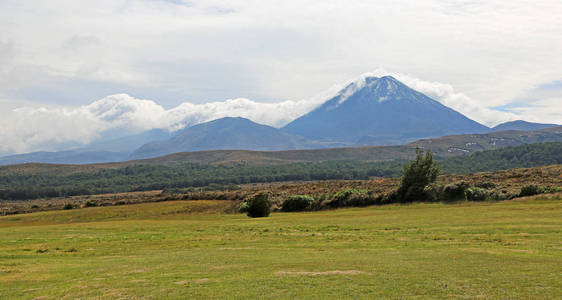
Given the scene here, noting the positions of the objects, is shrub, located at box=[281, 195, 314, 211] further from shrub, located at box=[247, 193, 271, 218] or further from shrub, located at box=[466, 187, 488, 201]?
shrub, located at box=[466, 187, 488, 201]

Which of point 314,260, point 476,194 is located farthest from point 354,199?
point 314,260

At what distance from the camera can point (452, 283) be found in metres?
13.8

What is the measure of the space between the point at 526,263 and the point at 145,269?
1529cm

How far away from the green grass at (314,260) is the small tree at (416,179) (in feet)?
42.3

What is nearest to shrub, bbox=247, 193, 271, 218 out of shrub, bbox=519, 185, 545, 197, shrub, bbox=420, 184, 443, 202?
shrub, bbox=420, 184, 443, 202

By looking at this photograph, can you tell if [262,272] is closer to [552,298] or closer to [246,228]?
[552,298]

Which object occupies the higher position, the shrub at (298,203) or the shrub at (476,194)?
the shrub at (476,194)

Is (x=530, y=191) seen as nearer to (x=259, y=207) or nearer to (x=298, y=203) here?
(x=298, y=203)

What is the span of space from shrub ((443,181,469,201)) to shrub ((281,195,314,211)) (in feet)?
52.7

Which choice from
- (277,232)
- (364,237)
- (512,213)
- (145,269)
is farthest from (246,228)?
(512,213)

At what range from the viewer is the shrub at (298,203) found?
5516cm

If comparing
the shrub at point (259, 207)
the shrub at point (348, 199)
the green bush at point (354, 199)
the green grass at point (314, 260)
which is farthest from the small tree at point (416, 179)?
the shrub at point (259, 207)

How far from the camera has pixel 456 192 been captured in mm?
46656

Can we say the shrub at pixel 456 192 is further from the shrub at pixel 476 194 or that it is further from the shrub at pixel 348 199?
the shrub at pixel 348 199
